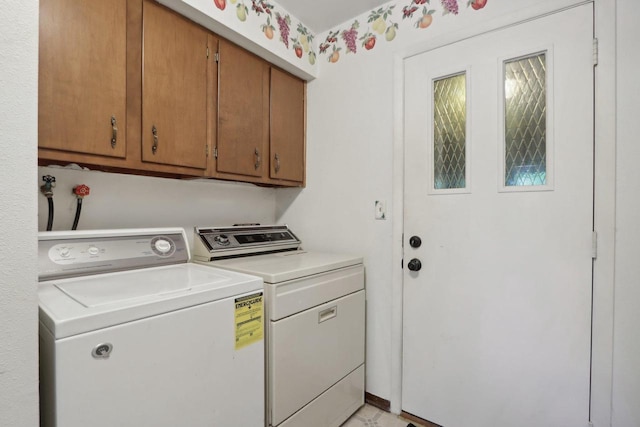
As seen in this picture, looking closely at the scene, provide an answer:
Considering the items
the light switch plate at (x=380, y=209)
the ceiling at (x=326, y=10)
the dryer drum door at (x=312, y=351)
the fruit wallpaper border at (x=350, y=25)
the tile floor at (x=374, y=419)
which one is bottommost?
the tile floor at (x=374, y=419)

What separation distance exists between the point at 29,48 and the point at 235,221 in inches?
60.0

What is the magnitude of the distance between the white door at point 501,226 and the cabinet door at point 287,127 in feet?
2.57

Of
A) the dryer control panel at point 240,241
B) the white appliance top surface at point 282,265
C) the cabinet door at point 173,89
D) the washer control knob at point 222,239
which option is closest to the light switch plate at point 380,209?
the white appliance top surface at point 282,265

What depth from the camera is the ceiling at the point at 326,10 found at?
189 centimetres

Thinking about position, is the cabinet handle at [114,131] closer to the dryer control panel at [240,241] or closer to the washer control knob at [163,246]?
the washer control knob at [163,246]

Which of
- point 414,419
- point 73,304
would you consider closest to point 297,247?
point 414,419

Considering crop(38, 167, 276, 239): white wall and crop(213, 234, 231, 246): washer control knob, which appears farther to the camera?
crop(213, 234, 231, 246): washer control knob

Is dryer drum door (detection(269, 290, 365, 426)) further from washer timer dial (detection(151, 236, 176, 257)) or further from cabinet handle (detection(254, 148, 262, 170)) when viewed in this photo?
cabinet handle (detection(254, 148, 262, 170))

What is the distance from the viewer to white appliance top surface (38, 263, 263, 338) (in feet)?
2.64

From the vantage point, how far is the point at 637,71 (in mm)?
1222

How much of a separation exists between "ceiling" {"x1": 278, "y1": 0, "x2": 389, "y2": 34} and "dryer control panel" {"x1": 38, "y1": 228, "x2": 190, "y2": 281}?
1.56 m

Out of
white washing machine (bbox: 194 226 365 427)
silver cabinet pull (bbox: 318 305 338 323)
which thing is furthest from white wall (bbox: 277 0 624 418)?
silver cabinet pull (bbox: 318 305 338 323)

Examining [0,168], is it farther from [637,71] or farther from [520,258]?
[637,71]

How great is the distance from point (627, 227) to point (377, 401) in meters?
1.58
